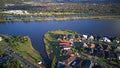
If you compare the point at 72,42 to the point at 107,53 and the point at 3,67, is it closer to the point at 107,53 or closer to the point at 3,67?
the point at 107,53

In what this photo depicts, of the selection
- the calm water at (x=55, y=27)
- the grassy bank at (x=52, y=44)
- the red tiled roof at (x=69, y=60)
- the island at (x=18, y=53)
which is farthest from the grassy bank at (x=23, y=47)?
the red tiled roof at (x=69, y=60)

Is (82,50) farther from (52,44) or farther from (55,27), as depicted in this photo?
(55,27)

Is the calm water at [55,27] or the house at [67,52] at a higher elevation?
the house at [67,52]

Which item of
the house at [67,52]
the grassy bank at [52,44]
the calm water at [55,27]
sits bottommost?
the calm water at [55,27]

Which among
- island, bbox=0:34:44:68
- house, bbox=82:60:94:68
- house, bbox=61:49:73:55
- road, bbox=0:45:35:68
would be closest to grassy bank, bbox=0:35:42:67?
island, bbox=0:34:44:68

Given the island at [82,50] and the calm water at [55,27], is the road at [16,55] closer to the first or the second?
the island at [82,50]

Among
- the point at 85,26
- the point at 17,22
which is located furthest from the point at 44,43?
the point at 17,22

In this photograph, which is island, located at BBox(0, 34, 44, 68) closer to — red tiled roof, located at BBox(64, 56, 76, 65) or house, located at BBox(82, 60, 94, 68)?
red tiled roof, located at BBox(64, 56, 76, 65)
